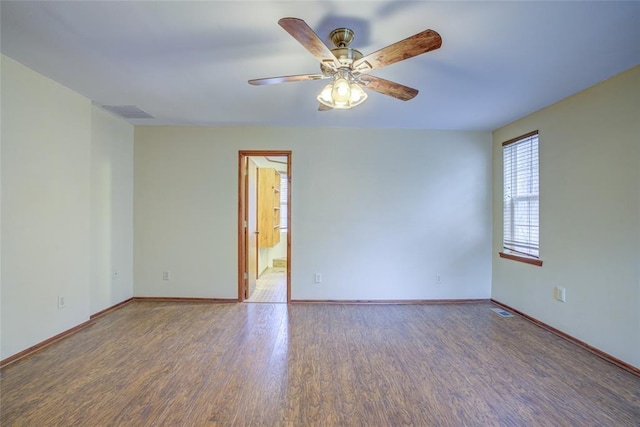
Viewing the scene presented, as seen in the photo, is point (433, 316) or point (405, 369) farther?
point (433, 316)

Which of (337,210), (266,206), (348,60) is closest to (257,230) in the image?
(266,206)

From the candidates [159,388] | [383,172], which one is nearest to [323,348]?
[159,388]

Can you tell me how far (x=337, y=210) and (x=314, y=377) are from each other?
2189 millimetres

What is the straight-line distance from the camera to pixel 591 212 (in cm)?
260

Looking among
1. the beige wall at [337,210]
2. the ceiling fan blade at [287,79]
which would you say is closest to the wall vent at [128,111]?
the beige wall at [337,210]

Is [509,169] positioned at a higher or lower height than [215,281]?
higher

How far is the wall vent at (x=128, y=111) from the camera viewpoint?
125 inches

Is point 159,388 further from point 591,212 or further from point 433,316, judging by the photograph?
point 591,212

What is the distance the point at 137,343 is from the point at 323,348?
68.5 inches

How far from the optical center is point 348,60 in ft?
5.67

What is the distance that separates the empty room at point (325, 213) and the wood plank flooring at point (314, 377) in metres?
Result: 0.02

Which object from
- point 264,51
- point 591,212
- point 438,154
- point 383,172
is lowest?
point 591,212

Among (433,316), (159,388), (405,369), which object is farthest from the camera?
(433,316)

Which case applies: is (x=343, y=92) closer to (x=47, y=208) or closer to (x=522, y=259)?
(x=47, y=208)
